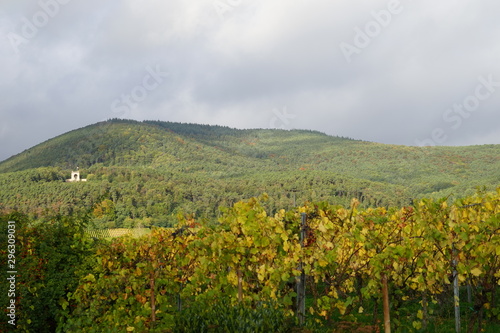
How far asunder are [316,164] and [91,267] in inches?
4490

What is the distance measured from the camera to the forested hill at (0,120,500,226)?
63.5 meters

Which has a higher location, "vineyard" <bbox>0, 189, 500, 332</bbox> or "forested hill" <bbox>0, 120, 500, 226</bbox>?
"forested hill" <bbox>0, 120, 500, 226</bbox>

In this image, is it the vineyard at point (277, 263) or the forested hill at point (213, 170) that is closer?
the vineyard at point (277, 263)

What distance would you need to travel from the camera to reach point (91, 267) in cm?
722

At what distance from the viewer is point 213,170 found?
4245 inches

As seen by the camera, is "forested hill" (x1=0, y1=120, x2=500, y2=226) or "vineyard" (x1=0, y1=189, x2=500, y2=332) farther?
"forested hill" (x1=0, y1=120, x2=500, y2=226)

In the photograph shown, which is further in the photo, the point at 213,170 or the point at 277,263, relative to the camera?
the point at 213,170

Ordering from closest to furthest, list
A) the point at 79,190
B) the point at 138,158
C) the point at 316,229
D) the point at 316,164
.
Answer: the point at 316,229 < the point at 79,190 < the point at 138,158 < the point at 316,164

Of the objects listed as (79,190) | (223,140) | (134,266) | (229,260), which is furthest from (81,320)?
(223,140)

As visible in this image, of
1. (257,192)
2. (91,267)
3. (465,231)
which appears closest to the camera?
(465,231)

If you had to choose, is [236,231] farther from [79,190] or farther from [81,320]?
[79,190]

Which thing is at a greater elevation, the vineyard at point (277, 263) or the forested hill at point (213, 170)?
the forested hill at point (213, 170)

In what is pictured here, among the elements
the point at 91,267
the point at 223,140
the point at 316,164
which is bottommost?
the point at 91,267

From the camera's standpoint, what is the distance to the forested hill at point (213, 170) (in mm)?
63531
